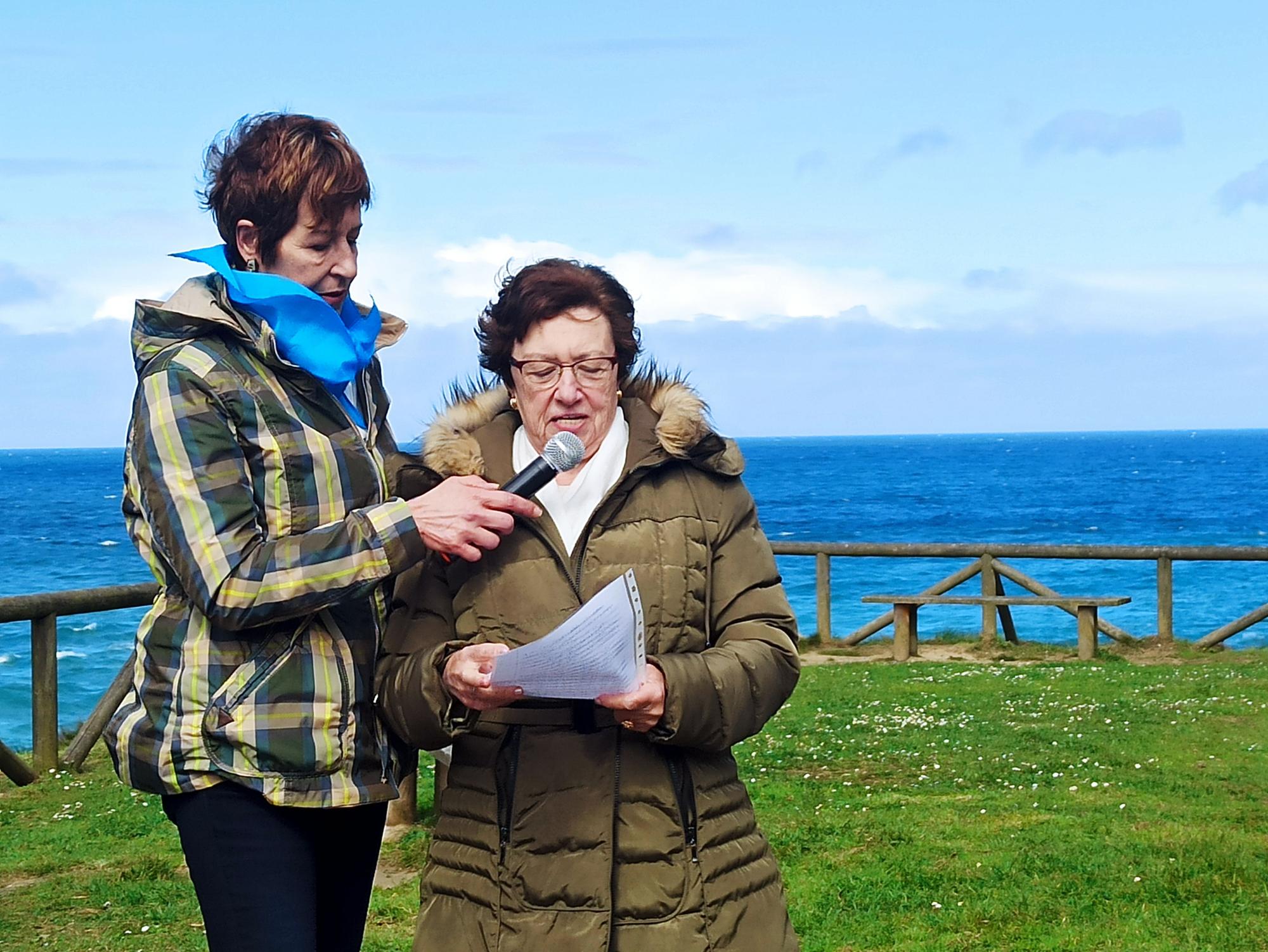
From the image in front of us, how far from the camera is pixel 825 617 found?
16.0m

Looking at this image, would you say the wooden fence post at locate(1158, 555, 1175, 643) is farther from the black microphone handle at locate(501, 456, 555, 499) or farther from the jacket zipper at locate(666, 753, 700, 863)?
the black microphone handle at locate(501, 456, 555, 499)

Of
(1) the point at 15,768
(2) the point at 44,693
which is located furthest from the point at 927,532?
(1) the point at 15,768

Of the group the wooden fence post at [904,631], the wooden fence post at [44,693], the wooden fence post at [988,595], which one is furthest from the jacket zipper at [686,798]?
the wooden fence post at [988,595]

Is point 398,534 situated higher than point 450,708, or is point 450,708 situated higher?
point 398,534

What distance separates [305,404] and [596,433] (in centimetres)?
56

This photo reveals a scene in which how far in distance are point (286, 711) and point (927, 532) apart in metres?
64.5

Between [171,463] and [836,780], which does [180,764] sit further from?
[836,780]

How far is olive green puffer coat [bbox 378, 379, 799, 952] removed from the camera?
2754 mm

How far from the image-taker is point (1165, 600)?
48.2 ft

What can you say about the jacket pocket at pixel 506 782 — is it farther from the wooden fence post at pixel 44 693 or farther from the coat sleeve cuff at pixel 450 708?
the wooden fence post at pixel 44 693

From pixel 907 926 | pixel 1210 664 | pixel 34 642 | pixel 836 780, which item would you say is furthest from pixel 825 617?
pixel 907 926

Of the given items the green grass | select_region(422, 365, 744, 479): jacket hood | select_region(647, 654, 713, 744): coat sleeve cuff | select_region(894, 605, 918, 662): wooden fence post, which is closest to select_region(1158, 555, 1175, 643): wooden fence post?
select_region(894, 605, 918, 662): wooden fence post

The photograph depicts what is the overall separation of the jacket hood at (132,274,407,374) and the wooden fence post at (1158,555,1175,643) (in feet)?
43.2

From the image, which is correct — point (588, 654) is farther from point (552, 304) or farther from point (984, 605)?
point (984, 605)
